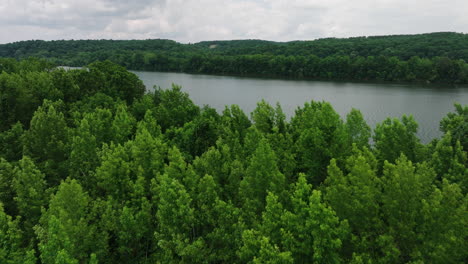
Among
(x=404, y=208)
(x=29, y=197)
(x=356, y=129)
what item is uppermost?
(x=356, y=129)

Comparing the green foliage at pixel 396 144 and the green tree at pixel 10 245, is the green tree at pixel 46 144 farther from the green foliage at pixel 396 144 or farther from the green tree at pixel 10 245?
the green foliage at pixel 396 144

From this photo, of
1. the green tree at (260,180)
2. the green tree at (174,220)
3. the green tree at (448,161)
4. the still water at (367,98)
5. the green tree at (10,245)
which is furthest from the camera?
the still water at (367,98)

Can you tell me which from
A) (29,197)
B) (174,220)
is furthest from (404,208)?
(29,197)

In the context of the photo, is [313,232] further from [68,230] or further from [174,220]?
[68,230]

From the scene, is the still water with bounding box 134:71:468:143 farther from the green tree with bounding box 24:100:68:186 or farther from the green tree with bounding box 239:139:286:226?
the green tree with bounding box 24:100:68:186

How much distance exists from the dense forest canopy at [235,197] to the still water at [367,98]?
22313 millimetres

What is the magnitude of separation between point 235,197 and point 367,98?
6192 centimetres

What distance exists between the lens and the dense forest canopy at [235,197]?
1744cm

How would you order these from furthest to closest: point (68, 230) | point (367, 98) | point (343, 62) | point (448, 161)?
point (343, 62) < point (367, 98) < point (448, 161) < point (68, 230)

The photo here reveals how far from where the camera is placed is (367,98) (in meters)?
77.1

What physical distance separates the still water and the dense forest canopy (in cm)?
2231

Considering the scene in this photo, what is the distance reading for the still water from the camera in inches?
2357

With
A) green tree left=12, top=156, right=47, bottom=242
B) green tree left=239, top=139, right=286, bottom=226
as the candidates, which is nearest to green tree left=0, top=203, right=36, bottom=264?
green tree left=12, top=156, right=47, bottom=242

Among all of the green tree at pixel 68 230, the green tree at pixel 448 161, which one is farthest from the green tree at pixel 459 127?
the green tree at pixel 68 230
